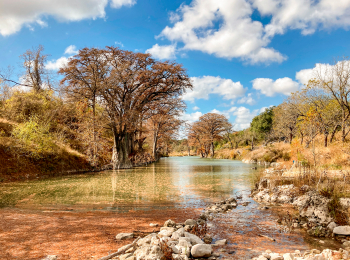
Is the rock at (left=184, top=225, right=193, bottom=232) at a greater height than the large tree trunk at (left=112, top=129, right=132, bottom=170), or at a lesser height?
lesser

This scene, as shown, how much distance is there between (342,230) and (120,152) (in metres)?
21.1

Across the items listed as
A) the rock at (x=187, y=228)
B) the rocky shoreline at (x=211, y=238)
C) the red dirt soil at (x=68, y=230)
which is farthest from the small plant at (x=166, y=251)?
the rock at (x=187, y=228)

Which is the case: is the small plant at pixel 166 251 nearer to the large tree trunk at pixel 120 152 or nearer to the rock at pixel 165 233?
the rock at pixel 165 233

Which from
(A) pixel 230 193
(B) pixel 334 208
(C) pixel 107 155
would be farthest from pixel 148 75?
(B) pixel 334 208

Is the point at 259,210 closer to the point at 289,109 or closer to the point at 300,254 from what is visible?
the point at 300,254

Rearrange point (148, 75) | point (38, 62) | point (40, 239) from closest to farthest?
point (40, 239) < point (148, 75) < point (38, 62)

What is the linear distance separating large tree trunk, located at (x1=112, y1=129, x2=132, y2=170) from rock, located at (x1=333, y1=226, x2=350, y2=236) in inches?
801

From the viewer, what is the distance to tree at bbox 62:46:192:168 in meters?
21.4

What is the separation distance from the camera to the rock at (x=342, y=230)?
5.18 m

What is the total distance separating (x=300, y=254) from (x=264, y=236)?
1.12 meters

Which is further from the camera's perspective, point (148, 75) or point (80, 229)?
point (148, 75)

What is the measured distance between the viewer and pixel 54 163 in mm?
17266

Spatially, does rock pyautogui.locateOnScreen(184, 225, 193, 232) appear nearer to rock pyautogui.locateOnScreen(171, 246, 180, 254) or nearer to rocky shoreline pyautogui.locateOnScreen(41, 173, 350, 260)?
rocky shoreline pyautogui.locateOnScreen(41, 173, 350, 260)

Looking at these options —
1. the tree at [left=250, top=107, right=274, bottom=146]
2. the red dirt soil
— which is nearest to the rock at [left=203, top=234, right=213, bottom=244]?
the red dirt soil
